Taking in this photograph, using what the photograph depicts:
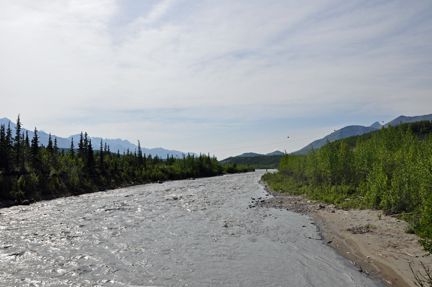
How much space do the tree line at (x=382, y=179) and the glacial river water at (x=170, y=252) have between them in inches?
248

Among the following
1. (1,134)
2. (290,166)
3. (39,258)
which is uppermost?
(1,134)

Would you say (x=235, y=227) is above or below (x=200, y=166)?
below

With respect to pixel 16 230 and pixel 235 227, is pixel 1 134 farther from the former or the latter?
pixel 235 227

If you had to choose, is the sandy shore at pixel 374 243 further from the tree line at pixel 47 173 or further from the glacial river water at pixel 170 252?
the tree line at pixel 47 173

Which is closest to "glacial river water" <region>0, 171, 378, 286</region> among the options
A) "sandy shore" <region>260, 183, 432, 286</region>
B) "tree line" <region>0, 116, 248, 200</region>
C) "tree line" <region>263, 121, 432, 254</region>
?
"sandy shore" <region>260, 183, 432, 286</region>

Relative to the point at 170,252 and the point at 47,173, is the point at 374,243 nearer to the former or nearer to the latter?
the point at 170,252

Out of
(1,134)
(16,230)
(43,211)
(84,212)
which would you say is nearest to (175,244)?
(16,230)

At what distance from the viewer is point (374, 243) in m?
15.9

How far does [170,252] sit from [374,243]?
44.5ft

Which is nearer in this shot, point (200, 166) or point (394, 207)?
point (394, 207)

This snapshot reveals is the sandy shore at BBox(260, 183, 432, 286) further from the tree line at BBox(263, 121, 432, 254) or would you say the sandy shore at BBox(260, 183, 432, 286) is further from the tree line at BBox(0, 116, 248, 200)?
the tree line at BBox(0, 116, 248, 200)

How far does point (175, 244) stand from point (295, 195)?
95.4 ft

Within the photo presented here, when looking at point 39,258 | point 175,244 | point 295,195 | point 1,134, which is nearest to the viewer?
point 39,258

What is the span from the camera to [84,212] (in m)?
30.3
